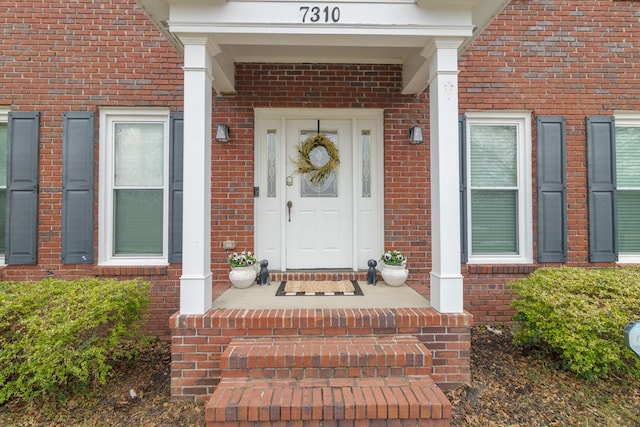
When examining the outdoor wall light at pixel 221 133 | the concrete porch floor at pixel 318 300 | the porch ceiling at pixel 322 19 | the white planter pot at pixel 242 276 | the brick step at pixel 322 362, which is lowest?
the brick step at pixel 322 362

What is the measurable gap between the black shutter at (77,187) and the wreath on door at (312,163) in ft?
7.63

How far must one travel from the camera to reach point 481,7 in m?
2.83

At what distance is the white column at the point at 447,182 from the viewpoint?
9.18 feet

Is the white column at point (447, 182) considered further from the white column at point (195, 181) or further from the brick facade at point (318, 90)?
the white column at point (195, 181)

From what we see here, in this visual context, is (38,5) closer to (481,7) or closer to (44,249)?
(44,249)

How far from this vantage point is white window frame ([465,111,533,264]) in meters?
4.16

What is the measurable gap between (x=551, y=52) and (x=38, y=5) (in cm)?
594

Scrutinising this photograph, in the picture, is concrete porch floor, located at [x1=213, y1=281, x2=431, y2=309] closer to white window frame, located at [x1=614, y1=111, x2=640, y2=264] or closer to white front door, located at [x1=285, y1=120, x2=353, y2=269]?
white front door, located at [x1=285, y1=120, x2=353, y2=269]

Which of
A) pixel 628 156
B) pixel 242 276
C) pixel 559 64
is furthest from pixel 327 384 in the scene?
pixel 628 156

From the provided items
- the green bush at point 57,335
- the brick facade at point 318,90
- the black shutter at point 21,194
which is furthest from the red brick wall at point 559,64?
the black shutter at point 21,194

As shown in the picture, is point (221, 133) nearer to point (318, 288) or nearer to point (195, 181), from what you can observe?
point (195, 181)

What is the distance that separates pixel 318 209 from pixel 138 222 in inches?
83.0

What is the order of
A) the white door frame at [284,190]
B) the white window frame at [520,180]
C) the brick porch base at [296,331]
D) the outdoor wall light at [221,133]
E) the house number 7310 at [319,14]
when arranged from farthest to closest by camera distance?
the white window frame at [520,180] → the white door frame at [284,190] → the outdoor wall light at [221,133] → the house number 7310 at [319,14] → the brick porch base at [296,331]

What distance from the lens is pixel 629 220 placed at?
4.25m
